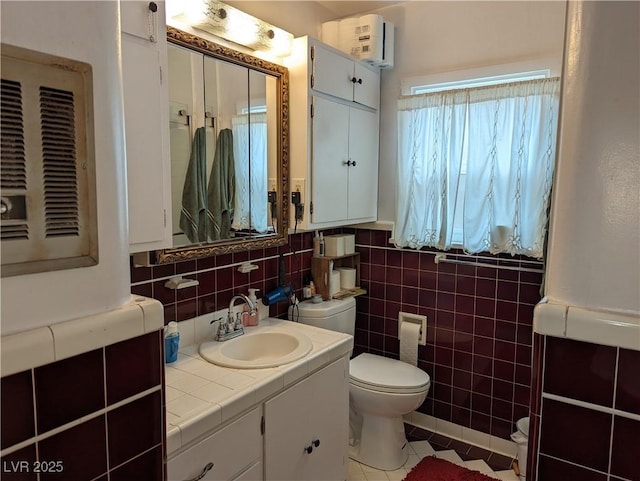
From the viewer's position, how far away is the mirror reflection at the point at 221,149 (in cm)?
180

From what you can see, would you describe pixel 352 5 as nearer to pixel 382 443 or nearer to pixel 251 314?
pixel 251 314

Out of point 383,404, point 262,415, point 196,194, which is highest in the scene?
point 196,194

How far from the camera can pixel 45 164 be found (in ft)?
2.34

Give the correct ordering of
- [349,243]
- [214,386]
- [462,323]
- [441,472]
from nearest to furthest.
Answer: [214,386] → [441,472] → [462,323] → [349,243]

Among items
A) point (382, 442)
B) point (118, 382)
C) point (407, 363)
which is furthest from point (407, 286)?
point (118, 382)

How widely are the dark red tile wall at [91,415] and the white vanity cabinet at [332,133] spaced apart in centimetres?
150

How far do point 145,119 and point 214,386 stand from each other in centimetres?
91

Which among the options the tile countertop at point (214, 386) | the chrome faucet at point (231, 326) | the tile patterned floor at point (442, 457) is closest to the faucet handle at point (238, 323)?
the chrome faucet at point (231, 326)

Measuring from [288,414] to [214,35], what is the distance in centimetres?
159

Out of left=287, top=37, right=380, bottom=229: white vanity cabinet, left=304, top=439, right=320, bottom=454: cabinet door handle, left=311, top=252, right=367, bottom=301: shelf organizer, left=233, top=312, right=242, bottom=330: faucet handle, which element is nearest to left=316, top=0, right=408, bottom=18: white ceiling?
left=287, top=37, right=380, bottom=229: white vanity cabinet

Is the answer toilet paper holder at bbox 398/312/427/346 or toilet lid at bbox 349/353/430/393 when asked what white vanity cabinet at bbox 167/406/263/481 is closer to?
toilet lid at bbox 349/353/430/393

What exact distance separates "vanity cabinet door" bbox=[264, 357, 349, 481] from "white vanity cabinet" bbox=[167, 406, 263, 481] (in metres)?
0.06

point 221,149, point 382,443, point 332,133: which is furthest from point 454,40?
point 382,443

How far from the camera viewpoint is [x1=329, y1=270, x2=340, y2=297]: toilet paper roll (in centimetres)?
262
